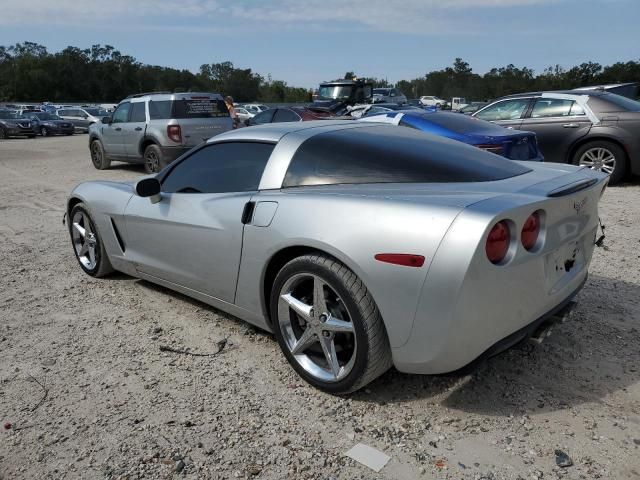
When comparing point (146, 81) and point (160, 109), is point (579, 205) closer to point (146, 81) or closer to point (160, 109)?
point (160, 109)

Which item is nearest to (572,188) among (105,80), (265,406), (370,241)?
(370,241)

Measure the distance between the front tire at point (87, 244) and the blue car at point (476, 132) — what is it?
3.45m

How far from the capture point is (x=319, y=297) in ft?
9.20

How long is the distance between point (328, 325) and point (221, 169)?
55.4 inches

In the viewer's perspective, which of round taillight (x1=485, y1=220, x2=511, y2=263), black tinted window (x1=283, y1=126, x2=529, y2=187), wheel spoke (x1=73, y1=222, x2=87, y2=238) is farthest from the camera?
wheel spoke (x1=73, y1=222, x2=87, y2=238)

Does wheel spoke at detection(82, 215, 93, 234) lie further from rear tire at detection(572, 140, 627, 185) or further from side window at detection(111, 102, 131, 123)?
side window at detection(111, 102, 131, 123)

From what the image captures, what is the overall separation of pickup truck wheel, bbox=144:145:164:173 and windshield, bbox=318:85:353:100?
10866 mm

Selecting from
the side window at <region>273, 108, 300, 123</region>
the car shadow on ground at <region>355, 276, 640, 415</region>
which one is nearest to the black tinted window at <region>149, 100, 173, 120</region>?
the side window at <region>273, 108, 300, 123</region>

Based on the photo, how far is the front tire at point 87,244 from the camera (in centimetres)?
468

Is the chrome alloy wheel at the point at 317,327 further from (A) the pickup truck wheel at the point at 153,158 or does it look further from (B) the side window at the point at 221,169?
(A) the pickup truck wheel at the point at 153,158

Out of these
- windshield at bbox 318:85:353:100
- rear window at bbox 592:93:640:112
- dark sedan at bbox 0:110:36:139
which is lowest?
dark sedan at bbox 0:110:36:139

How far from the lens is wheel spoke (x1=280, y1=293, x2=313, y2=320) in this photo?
2863 mm

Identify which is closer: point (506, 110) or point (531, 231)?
point (531, 231)

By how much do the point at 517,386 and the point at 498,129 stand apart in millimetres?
5178
